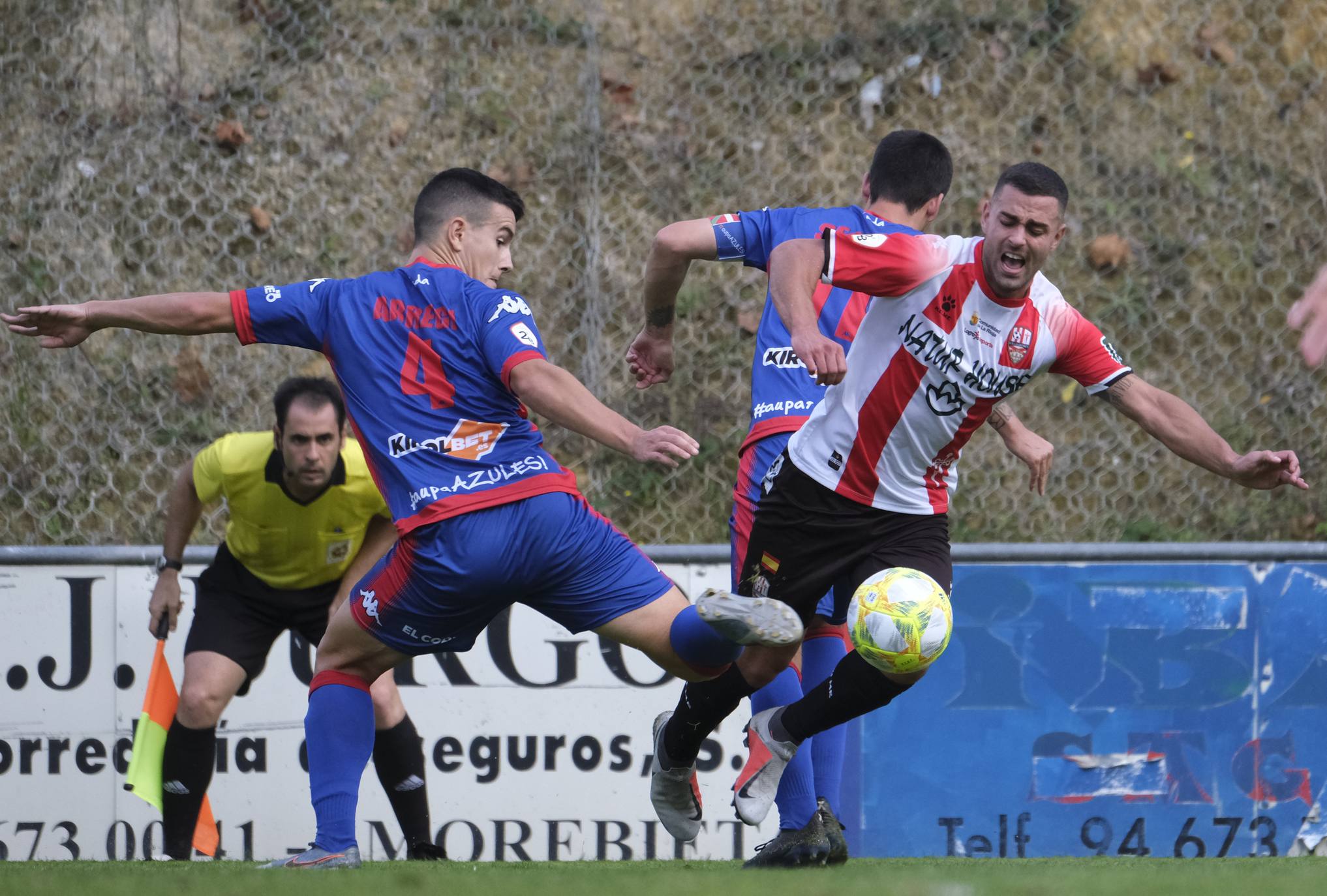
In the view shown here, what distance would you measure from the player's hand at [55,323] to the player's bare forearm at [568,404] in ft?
4.21

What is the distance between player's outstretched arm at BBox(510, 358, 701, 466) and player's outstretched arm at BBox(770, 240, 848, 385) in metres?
0.39

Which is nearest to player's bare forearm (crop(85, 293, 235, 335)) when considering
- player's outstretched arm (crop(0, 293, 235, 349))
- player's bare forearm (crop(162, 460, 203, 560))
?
player's outstretched arm (crop(0, 293, 235, 349))

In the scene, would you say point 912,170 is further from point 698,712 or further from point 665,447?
point 698,712

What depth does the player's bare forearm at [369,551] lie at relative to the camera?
5766mm

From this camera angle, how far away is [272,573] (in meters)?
5.84

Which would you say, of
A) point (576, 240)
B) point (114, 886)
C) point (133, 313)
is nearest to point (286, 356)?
point (576, 240)

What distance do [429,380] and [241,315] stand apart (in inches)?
24.0

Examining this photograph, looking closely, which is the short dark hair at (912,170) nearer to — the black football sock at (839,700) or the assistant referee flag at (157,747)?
the black football sock at (839,700)

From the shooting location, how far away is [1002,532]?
24.7 ft

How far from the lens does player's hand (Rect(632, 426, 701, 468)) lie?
11.9 ft

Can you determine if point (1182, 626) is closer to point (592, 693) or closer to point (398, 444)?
point (592, 693)

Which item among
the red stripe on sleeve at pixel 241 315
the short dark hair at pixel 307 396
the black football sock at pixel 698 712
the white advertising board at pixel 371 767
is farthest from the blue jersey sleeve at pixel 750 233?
the white advertising board at pixel 371 767

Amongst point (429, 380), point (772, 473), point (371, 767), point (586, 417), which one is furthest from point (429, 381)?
point (371, 767)

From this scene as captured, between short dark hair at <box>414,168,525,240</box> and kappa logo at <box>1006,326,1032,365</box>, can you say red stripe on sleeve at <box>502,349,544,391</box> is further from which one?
kappa logo at <box>1006,326,1032,365</box>
